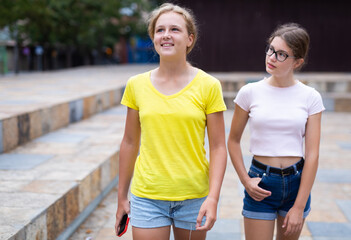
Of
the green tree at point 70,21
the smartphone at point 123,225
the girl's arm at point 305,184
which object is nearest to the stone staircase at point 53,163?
the smartphone at point 123,225

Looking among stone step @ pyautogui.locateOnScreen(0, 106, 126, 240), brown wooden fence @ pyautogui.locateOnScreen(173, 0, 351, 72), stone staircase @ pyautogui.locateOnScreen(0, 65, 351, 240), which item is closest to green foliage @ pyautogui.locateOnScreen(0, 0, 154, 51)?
brown wooden fence @ pyautogui.locateOnScreen(173, 0, 351, 72)

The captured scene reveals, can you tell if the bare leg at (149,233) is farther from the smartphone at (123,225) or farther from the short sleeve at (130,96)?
the short sleeve at (130,96)

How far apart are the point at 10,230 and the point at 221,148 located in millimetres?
1384

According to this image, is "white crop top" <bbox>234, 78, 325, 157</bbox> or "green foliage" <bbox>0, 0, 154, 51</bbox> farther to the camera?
"green foliage" <bbox>0, 0, 154, 51</bbox>

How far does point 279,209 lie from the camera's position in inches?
89.4

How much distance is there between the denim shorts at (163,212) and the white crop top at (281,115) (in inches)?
18.8

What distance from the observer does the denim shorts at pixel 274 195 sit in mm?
2184

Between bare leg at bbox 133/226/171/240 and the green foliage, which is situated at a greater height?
the green foliage

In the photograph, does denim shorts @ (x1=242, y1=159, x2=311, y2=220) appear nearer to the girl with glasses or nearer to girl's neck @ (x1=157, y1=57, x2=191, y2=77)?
the girl with glasses

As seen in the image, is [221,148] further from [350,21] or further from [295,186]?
[350,21]

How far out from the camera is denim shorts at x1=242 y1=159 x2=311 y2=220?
218 cm

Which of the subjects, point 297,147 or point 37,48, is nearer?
point 297,147

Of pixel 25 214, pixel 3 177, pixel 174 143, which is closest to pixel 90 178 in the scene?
pixel 3 177

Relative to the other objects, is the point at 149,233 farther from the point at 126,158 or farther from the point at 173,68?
the point at 173,68
